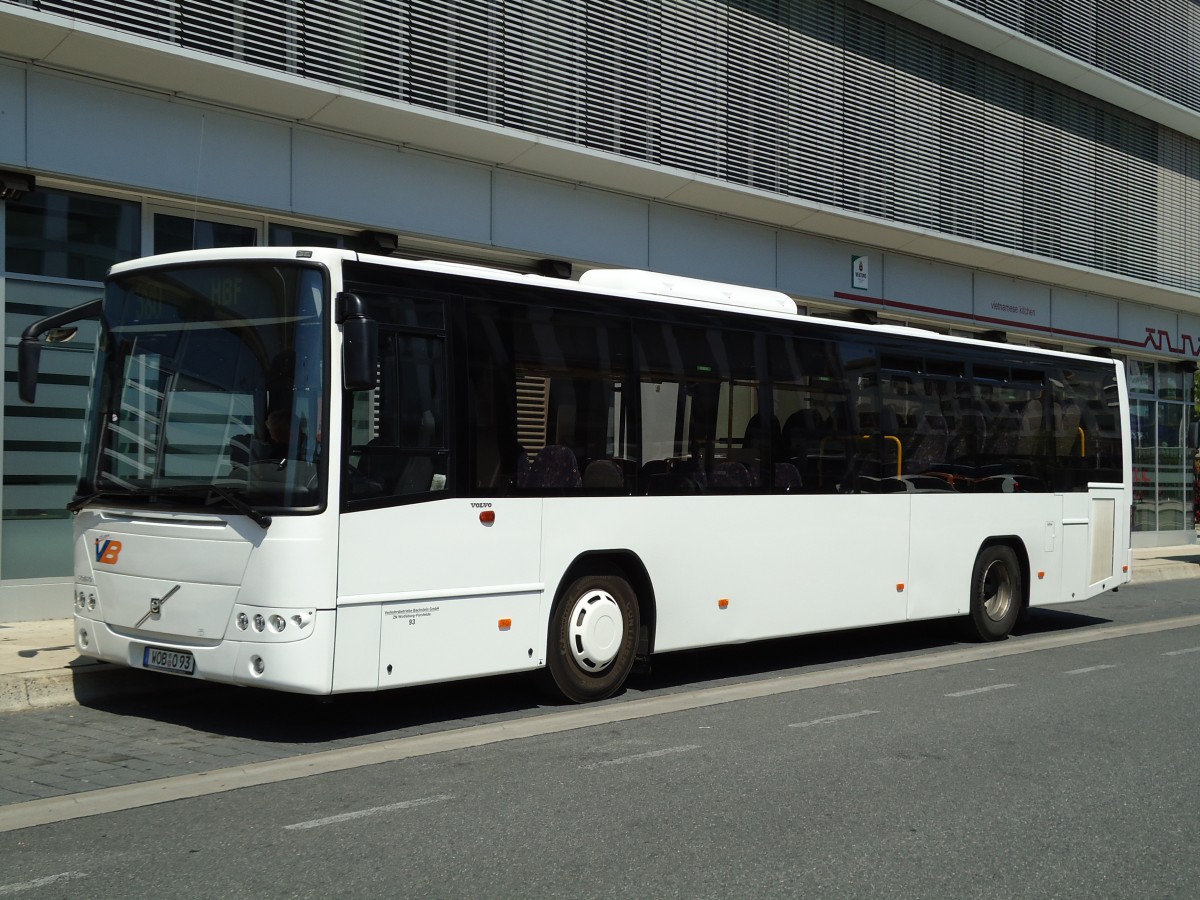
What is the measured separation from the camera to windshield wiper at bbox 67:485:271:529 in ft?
23.6

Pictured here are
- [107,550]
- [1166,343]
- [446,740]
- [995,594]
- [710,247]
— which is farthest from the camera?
[1166,343]

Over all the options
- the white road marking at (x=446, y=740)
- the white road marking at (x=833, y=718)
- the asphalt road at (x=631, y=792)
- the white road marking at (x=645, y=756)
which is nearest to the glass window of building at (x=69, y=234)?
the asphalt road at (x=631, y=792)

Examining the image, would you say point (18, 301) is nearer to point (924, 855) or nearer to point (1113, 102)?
point (924, 855)

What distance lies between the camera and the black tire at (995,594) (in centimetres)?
1252

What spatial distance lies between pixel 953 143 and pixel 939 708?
16.0 m

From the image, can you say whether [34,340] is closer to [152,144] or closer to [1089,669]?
[152,144]

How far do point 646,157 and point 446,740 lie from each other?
11058 mm

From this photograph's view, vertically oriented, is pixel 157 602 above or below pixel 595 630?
above

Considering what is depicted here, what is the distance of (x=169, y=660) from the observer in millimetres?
7539

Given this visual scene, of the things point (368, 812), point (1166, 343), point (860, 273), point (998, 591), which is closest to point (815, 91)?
point (860, 273)

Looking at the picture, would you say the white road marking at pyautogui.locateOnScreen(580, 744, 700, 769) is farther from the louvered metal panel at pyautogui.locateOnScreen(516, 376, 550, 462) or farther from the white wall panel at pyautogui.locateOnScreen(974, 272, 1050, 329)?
the white wall panel at pyautogui.locateOnScreen(974, 272, 1050, 329)

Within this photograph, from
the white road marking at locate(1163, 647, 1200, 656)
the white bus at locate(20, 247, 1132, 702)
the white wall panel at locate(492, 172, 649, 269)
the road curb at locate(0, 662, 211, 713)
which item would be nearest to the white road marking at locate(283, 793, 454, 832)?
the white bus at locate(20, 247, 1132, 702)

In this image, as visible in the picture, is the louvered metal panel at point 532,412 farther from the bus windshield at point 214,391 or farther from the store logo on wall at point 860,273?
the store logo on wall at point 860,273

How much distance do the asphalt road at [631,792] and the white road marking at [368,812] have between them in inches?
0.8
